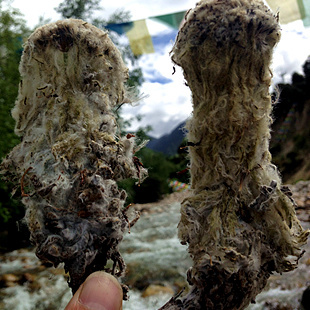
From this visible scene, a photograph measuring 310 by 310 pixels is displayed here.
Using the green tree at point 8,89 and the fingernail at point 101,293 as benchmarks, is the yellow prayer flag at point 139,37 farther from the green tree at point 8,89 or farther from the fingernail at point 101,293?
the fingernail at point 101,293

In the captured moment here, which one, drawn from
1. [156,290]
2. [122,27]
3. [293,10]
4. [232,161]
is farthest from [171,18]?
[156,290]

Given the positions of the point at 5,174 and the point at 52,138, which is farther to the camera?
the point at 5,174

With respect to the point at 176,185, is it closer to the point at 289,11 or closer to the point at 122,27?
the point at 122,27

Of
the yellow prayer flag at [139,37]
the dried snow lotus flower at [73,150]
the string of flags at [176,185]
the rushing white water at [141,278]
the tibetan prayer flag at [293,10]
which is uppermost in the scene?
the yellow prayer flag at [139,37]

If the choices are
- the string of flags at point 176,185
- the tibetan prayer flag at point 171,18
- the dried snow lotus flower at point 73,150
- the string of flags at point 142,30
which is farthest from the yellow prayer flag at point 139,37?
the string of flags at point 176,185

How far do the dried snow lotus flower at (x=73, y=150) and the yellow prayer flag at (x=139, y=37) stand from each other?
1.29 m

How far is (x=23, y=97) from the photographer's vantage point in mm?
1118

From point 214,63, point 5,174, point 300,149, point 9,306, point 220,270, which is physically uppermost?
point 214,63

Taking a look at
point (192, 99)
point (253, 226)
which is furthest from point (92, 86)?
point (253, 226)

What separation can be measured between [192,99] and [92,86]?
A: 0.33 m

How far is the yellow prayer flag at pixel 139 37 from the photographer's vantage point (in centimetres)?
234

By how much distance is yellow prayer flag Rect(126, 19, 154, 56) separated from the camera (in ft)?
7.66

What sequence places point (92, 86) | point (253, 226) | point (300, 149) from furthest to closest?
point (300, 149) → point (92, 86) → point (253, 226)

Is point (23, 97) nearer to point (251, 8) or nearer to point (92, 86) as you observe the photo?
point (92, 86)
